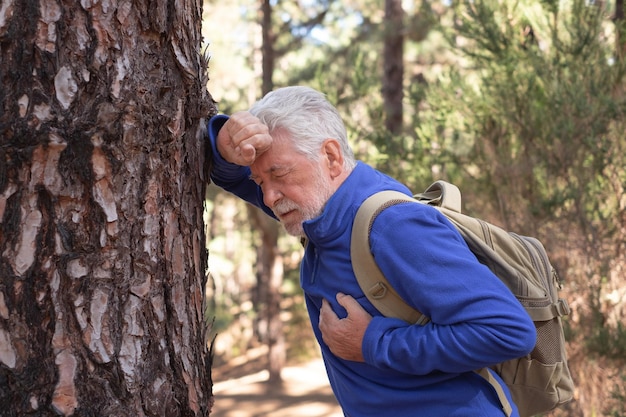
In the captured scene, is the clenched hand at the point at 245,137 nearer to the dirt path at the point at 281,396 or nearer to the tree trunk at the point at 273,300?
the dirt path at the point at 281,396

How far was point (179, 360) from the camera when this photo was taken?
81.7 inches

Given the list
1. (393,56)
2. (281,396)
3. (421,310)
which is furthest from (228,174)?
(281,396)

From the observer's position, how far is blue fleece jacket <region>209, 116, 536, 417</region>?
6.22 ft

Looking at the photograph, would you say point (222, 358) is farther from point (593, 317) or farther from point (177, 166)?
point (177, 166)

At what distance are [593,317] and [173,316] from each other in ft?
13.9

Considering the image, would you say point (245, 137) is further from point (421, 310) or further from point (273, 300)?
point (273, 300)

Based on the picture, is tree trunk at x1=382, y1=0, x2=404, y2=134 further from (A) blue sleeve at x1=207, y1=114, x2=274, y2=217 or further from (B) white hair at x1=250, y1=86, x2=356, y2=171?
(B) white hair at x1=250, y1=86, x2=356, y2=171

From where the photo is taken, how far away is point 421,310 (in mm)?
1989

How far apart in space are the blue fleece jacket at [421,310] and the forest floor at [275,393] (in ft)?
32.6

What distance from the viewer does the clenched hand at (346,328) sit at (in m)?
2.07

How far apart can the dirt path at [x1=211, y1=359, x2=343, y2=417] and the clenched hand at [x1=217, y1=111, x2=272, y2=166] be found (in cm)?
1010

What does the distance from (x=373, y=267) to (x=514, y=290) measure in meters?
0.42

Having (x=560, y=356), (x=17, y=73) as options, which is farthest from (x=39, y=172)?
(x=560, y=356)

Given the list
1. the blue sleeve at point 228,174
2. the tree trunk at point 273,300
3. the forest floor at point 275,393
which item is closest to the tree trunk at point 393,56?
the tree trunk at point 273,300
